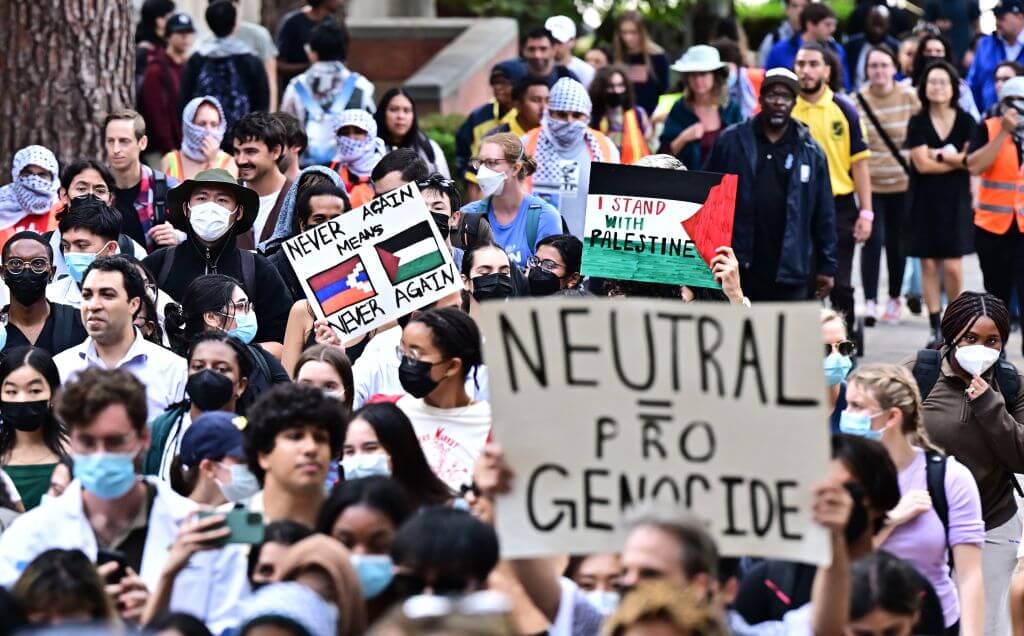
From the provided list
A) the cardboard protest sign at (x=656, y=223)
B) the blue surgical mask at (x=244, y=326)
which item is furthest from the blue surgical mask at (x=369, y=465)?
the cardboard protest sign at (x=656, y=223)

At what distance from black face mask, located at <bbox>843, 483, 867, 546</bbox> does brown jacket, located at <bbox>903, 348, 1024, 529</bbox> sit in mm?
1960

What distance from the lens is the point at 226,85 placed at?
14500 mm

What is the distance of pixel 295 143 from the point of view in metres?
11.3

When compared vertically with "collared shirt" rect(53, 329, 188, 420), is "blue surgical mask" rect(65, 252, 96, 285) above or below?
above

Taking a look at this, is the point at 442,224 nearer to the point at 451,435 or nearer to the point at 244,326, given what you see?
the point at 244,326

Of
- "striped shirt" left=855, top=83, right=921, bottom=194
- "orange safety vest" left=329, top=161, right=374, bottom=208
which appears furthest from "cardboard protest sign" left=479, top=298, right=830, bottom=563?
"striped shirt" left=855, top=83, right=921, bottom=194

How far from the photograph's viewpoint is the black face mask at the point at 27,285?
912cm

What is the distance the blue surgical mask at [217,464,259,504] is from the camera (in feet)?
21.0

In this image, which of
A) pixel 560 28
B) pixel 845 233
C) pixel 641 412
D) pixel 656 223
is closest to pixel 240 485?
pixel 641 412

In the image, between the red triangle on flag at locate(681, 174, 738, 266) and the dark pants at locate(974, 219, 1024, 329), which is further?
the dark pants at locate(974, 219, 1024, 329)

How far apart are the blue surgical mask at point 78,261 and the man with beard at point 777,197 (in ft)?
12.5

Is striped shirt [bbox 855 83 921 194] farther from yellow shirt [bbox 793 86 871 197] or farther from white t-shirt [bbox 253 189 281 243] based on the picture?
white t-shirt [bbox 253 189 281 243]

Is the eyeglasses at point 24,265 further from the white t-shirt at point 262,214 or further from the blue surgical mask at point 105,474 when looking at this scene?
the blue surgical mask at point 105,474

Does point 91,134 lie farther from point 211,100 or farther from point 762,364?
point 762,364
